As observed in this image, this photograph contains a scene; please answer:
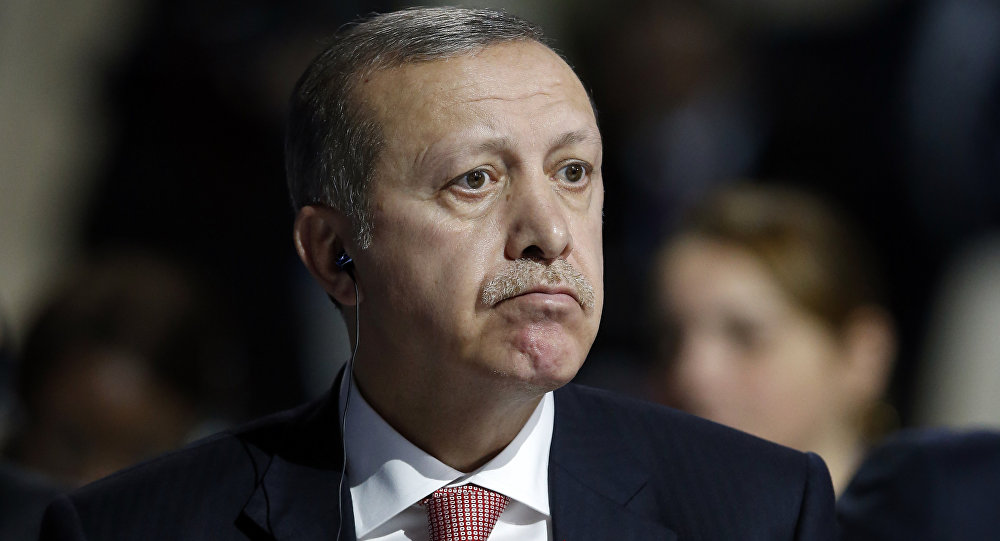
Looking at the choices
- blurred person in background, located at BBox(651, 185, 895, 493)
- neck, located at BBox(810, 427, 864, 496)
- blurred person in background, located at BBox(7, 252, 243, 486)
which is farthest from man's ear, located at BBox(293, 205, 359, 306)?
blurred person in background, located at BBox(7, 252, 243, 486)

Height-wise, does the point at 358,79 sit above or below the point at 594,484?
above

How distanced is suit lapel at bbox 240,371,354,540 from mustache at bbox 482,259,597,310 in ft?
1.48

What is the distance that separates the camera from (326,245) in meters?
2.34

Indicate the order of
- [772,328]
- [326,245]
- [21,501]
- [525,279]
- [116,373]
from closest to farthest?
[525,279] < [326,245] < [21,501] < [772,328] < [116,373]

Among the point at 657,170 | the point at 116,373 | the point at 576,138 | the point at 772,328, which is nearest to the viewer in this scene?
the point at 576,138

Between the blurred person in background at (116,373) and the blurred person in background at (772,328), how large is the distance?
59.5 inches

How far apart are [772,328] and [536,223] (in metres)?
1.52

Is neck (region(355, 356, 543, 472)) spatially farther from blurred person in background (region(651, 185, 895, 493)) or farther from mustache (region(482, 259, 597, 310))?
blurred person in background (region(651, 185, 895, 493))

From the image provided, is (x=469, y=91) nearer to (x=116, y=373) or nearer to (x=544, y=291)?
(x=544, y=291)

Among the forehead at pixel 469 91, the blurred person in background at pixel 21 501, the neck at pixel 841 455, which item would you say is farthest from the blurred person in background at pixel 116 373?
the forehead at pixel 469 91

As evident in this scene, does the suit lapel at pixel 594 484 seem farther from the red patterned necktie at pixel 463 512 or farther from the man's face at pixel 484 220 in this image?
the man's face at pixel 484 220

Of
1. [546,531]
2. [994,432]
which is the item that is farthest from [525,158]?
[994,432]

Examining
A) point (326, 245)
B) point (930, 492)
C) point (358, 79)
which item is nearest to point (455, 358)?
point (326, 245)

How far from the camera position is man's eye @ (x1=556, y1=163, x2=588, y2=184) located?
221 centimetres
